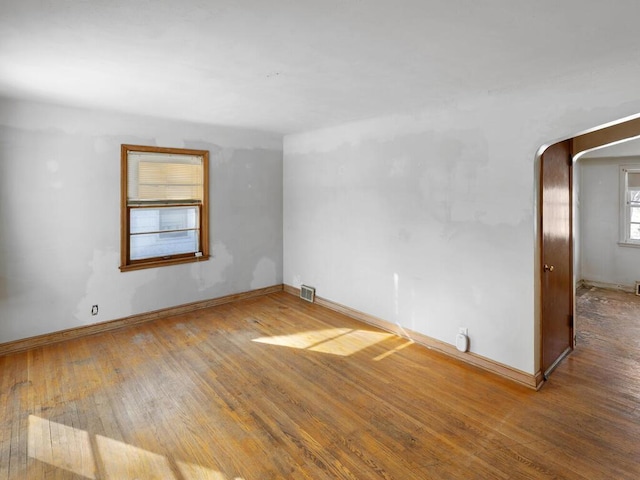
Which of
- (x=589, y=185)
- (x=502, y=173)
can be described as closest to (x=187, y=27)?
(x=502, y=173)

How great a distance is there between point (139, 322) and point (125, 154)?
6.97 feet

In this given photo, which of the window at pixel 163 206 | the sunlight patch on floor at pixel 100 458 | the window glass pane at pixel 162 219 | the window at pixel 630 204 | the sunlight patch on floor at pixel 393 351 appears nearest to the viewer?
the sunlight patch on floor at pixel 100 458

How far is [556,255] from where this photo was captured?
3.55 m

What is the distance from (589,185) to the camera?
6.56 metres

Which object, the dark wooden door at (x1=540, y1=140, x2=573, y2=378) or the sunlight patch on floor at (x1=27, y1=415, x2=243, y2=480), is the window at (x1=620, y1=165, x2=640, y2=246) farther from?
the sunlight patch on floor at (x1=27, y1=415, x2=243, y2=480)

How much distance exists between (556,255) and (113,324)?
5041 mm

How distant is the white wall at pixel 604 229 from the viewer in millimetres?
6223

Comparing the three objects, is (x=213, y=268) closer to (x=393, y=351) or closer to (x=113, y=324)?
(x=113, y=324)

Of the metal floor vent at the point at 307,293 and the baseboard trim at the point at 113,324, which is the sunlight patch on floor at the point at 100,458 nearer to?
the baseboard trim at the point at 113,324

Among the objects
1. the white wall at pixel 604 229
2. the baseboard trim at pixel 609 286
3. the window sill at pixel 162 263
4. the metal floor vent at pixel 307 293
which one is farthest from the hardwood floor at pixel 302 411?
the white wall at pixel 604 229

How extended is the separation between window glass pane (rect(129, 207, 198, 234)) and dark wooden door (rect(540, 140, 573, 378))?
14.0 feet

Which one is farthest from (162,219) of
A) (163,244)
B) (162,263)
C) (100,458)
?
(100,458)

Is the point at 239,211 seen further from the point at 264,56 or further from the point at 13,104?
the point at 264,56

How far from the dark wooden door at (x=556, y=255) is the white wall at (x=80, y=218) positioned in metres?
4.01
